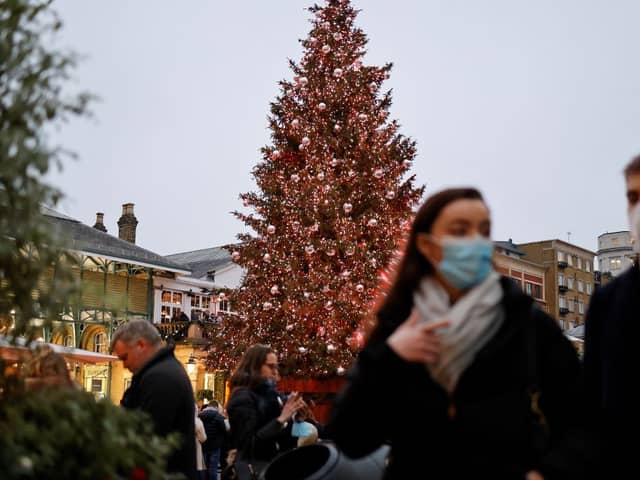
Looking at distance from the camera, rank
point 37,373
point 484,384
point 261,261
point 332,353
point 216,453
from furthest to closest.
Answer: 1. point 261,261
2. point 332,353
3. point 216,453
4. point 37,373
5. point 484,384

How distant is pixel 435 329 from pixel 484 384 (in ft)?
0.60

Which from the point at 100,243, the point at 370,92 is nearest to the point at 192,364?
the point at 100,243

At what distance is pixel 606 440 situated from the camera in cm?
207

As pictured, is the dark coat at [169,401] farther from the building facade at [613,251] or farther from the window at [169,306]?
the building facade at [613,251]

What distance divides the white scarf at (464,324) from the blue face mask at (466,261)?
3 centimetres

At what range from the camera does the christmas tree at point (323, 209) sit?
16.7 metres

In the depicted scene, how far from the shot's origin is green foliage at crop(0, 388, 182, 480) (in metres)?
2.08

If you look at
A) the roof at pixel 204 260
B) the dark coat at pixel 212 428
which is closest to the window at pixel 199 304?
the roof at pixel 204 260

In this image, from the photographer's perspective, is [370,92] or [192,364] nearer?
[370,92]

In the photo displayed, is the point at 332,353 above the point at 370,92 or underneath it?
underneath

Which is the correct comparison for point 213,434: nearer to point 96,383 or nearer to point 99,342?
point 96,383

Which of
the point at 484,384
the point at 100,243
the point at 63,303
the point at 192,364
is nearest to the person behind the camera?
the point at 484,384

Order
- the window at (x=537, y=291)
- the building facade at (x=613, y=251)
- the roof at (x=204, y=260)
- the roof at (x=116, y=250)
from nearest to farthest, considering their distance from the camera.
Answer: the roof at (x=116, y=250) → the roof at (x=204, y=260) → the window at (x=537, y=291) → the building facade at (x=613, y=251)

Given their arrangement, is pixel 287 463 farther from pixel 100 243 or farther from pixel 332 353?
pixel 100 243
